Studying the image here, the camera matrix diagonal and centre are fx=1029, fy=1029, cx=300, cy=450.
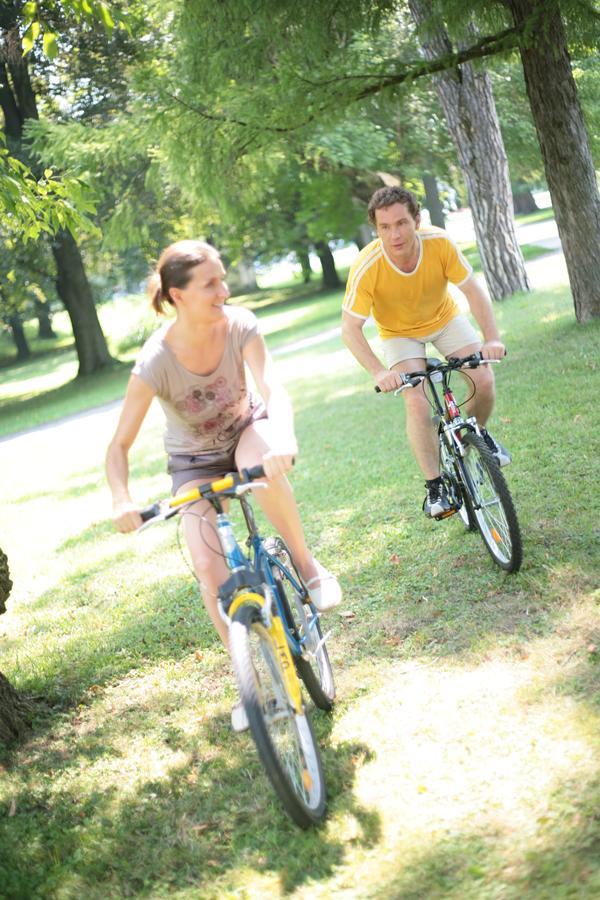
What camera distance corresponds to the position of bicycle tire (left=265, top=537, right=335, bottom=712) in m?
4.21

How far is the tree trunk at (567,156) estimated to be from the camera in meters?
11.0

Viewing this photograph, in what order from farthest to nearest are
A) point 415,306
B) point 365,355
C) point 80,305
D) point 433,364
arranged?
point 80,305 < point 415,306 < point 365,355 < point 433,364

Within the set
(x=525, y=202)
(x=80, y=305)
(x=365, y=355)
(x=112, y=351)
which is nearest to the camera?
(x=365, y=355)

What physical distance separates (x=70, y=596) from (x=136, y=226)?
19.0 m

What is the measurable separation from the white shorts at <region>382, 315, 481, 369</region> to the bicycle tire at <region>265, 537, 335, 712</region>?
2.05 m

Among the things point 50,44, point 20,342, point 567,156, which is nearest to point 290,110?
point 567,156

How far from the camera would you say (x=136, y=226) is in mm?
25609

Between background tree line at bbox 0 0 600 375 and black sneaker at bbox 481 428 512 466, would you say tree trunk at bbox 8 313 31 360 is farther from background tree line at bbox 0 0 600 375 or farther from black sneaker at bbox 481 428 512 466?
black sneaker at bbox 481 428 512 466

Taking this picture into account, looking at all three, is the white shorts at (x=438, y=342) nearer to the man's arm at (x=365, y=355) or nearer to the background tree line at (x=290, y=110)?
the man's arm at (x=365, y=355)

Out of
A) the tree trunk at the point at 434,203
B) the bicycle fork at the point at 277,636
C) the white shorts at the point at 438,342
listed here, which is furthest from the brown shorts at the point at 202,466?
the tree trunk at the point at 434,203

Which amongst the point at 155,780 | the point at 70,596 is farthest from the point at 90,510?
the point at 155,780

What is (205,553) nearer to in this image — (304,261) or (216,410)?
(216,410)

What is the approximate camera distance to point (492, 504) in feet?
18.3

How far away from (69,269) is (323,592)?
27940 mm
